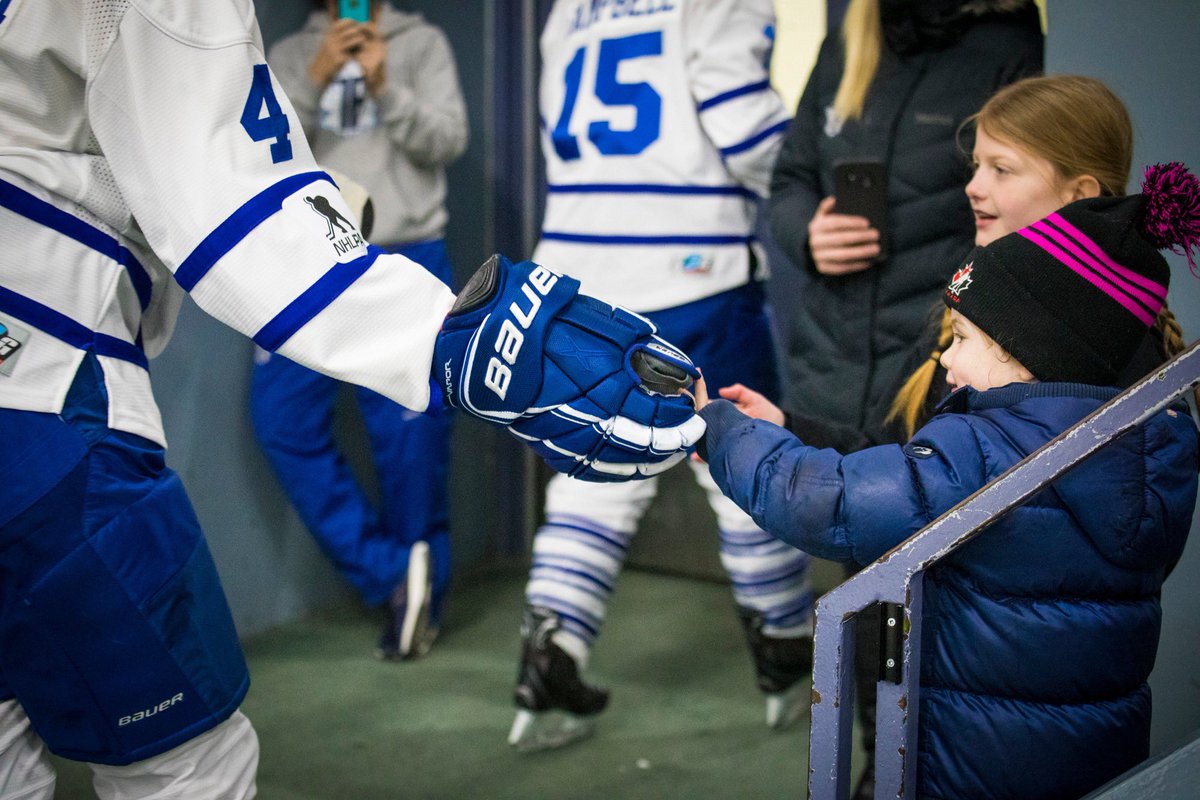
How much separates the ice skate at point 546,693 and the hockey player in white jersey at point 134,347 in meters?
1.09

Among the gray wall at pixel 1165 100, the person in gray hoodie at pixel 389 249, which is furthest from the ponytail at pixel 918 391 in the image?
the person in gray hoodie at pixel 389 249

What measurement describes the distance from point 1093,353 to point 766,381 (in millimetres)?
1321

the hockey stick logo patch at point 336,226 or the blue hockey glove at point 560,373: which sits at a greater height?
the hockey stick logo patch at point 336,226

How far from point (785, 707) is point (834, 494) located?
1.41 metres

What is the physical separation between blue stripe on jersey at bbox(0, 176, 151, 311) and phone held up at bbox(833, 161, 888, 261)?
45.6 inches

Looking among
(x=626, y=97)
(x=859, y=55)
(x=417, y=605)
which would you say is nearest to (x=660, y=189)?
(x=626, y=97)

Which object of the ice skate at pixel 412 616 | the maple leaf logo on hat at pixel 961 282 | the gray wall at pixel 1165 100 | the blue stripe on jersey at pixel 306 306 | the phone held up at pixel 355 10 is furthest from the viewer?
the ice skate at pixel 412 616

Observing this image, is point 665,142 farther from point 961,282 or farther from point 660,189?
point 961,282

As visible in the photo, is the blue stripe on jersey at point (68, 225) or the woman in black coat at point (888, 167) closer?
the blue stripe on jersey at point (68, 225)

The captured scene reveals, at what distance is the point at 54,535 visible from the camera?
3.76 ft

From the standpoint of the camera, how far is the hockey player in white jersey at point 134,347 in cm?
114

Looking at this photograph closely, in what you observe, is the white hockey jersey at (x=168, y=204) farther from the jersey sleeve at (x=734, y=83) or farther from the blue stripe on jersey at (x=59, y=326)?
the jersey sleeve at (x=734, y=83)

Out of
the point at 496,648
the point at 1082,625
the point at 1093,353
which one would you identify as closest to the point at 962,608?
the point at 1082,625

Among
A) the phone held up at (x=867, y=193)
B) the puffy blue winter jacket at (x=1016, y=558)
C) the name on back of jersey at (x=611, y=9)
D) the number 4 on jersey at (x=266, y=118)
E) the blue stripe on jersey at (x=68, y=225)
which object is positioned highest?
the name on back of jersey at (x=611, y=9)
